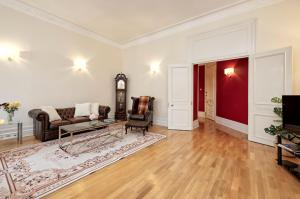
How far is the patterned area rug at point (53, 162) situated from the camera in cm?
197

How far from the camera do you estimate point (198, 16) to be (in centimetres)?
457

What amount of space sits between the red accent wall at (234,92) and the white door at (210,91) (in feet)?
2.29

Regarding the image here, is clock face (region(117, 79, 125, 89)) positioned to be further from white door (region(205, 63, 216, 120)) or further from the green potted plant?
the green potted plant

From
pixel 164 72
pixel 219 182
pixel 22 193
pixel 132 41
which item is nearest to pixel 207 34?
pixel 164 72

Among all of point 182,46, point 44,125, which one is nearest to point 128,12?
point 182,46

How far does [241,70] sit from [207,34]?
5.51 feet

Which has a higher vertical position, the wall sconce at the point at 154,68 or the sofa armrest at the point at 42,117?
the wall sconce at the point at 154,68

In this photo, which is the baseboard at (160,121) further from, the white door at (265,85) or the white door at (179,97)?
the white door at (265,85)

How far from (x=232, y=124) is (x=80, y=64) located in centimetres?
596

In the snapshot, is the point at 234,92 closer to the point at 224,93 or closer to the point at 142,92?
the point at 224,93

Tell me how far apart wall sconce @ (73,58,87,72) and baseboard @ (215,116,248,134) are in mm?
5780

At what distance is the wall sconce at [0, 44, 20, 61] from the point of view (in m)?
3.76

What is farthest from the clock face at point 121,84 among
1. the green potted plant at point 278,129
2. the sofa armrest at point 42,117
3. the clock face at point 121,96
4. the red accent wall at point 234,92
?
the green potted plant at point 278,129

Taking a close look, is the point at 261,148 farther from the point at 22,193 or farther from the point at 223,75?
the point at 22,193
